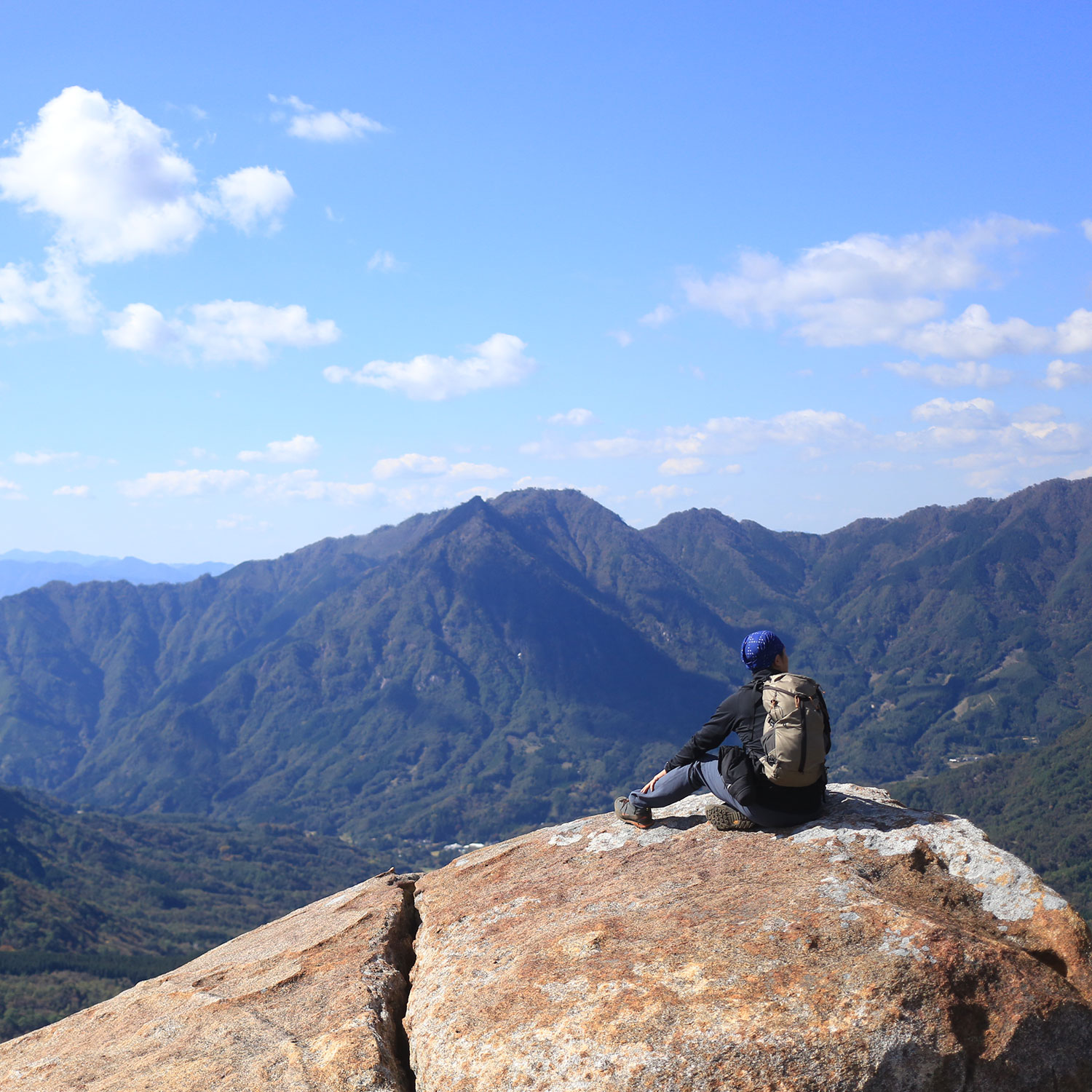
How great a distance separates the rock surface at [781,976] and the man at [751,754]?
1.21 ft

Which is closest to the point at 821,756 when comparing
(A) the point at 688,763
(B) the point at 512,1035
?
(A) the point at 688,763

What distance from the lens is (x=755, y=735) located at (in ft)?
40.3

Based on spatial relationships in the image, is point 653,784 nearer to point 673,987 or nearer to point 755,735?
point 755,735

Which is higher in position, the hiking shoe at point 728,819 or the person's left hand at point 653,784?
the person's left hand at point 653,784

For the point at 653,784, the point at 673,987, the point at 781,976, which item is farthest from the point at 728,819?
the point at 673,987

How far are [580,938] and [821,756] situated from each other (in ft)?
14.0

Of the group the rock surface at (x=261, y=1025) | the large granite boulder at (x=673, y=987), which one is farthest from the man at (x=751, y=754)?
the rock surface at (x=261, y=1025)

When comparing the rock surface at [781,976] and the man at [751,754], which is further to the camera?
the man at [751,754]

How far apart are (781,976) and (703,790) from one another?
6036 mm

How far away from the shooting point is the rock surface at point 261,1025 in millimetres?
9617

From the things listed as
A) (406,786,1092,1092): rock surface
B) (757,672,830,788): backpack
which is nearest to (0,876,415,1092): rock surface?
(406,786,1092,1092): rock surface

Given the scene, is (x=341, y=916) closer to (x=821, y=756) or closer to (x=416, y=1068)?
(x=416, y=1068)

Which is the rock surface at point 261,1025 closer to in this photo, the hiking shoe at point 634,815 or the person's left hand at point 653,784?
the hiking shoe at point 634,815

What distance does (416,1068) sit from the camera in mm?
9477
